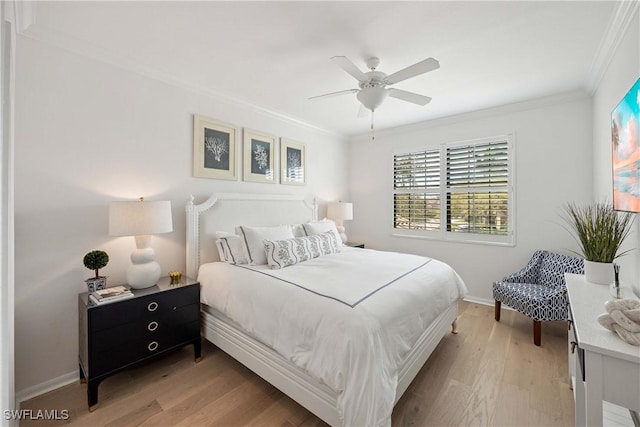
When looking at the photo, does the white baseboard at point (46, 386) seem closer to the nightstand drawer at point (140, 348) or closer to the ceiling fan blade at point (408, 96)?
the nightstand drawer at point (140, 348)

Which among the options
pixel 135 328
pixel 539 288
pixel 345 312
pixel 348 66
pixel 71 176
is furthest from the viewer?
pixel 539 288

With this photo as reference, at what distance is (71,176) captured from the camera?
207 centimetres

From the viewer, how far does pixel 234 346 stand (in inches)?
A: 84.1

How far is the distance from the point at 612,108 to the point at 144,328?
4.00 metres

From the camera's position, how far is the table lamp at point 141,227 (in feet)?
6.58

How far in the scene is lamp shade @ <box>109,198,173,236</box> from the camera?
200 cm

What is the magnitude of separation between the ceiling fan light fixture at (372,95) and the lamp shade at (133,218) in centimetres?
189

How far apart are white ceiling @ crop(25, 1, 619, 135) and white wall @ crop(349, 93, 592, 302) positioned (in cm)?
35

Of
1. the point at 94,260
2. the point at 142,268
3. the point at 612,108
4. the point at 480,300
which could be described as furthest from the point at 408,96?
the point at 480,300

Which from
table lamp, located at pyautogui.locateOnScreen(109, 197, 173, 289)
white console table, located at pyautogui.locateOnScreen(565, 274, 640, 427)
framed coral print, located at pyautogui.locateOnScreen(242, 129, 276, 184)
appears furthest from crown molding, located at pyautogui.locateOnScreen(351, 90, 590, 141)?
table lamp, located at pyautogui.locateOnScreen(109, 197, 173, 289)

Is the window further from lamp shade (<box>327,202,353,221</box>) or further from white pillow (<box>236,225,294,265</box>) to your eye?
white pillow (<box>236,225,294,265</box>)

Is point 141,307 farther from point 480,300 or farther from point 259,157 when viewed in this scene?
point 480,300

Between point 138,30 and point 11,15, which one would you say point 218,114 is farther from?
point 11,15

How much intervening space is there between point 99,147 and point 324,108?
7.73ft
